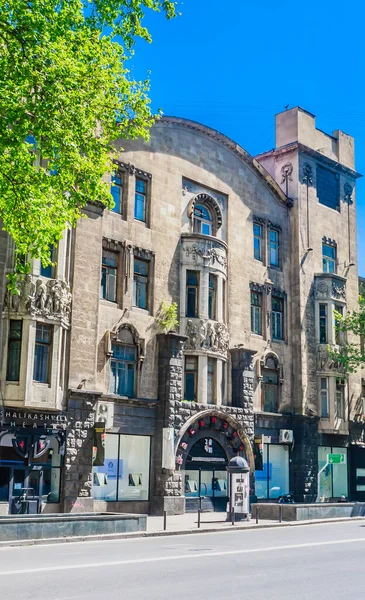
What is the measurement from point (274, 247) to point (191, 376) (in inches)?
418

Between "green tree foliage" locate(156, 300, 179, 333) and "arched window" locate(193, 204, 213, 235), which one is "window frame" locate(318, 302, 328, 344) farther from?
"green tree foliage" locate(156, 300, 179, 333)

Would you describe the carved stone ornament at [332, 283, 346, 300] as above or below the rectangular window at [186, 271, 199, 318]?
above

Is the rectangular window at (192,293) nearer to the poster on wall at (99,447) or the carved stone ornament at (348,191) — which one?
the poster on wall at (99,447)

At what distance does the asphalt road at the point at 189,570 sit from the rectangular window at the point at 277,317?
783 inches

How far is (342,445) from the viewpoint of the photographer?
4325cm

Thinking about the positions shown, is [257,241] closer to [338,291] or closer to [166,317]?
[338,291]

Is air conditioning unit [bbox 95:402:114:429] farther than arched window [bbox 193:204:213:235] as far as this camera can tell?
No

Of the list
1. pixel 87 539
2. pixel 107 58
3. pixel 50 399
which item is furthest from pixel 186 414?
pixel 107 58

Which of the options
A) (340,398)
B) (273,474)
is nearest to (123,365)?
(273,474)

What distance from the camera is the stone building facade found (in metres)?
28.8

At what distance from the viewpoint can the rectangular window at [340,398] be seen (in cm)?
4294

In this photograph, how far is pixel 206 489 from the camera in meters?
35.5

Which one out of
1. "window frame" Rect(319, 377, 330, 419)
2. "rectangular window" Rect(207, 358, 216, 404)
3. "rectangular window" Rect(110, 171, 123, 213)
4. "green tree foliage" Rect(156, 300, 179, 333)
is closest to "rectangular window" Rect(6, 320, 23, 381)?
"green tree foliage" Rect(156, 300, 179, 333)

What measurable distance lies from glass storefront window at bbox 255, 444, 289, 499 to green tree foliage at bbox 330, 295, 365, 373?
558 centimetres
